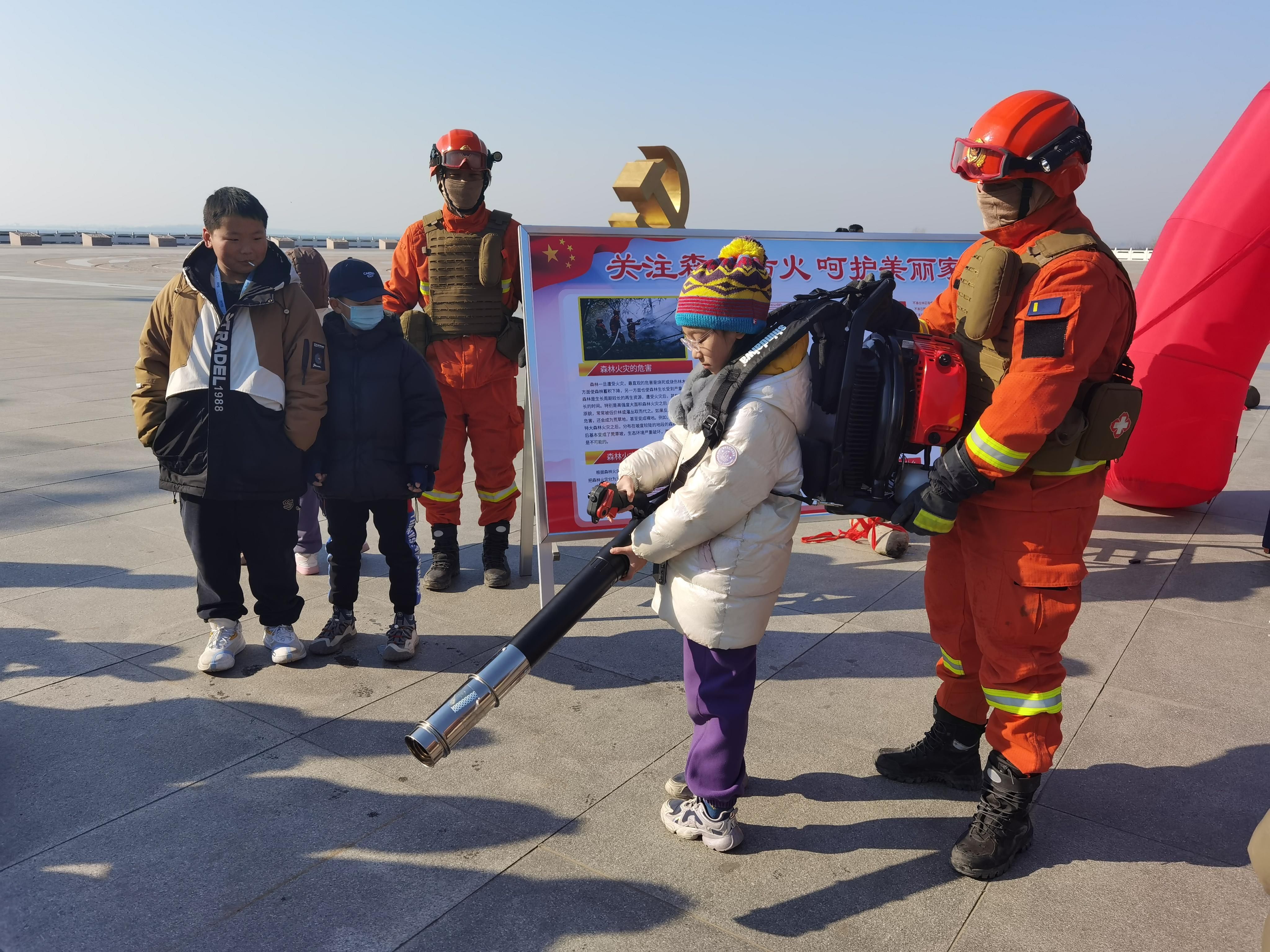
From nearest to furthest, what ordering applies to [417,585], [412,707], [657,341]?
[412,707], [417,585], [657,341]

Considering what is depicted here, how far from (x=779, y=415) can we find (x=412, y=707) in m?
1.95

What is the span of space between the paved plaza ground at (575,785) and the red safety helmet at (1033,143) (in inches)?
78.1

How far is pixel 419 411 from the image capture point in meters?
3.77

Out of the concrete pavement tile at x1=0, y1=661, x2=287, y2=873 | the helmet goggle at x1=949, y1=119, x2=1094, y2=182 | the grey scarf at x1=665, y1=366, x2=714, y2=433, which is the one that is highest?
the helmet goggle at x1=949, y1=119, x2=1094, y2=182

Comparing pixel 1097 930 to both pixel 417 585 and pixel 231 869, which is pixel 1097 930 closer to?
pixel 231 869

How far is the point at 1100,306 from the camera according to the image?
233 centimetres

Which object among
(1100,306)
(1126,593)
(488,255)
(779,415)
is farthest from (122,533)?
(1126,593)

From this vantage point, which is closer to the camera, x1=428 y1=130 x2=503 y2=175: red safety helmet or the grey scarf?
the grey scarf

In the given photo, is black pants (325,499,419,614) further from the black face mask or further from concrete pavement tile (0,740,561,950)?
the black face mask

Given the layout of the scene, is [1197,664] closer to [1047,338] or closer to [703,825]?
[1047,338]

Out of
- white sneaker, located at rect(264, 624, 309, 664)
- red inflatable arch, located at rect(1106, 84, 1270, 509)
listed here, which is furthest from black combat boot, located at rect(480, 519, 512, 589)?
red inflatable arch, located at rect(1106, 84, 1270, 509)

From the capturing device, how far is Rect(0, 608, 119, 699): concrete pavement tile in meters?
3.48

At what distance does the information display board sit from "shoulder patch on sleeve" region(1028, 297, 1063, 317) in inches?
73.1

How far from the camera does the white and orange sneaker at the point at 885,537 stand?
531cm
